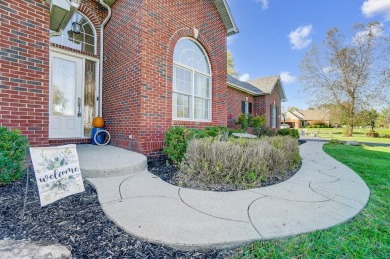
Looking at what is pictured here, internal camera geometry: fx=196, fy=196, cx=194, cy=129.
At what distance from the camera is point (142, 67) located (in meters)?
5.01

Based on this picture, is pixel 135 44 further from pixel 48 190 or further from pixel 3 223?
pixel 3 223

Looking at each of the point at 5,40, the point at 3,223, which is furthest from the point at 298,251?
the point at 5,40

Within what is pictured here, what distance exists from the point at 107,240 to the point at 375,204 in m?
3.68

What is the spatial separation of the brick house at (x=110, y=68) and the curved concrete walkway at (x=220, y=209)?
6.70 feet

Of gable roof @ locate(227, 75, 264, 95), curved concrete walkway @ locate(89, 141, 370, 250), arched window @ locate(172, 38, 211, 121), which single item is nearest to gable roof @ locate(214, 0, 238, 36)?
arched window @ locate(172, 38, 211, 121)

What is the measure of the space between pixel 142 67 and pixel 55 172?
11.2 ft

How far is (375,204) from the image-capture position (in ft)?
9.59

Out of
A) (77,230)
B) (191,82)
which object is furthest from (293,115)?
(77,230)

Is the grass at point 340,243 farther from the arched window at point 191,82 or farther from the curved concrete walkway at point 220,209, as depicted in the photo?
the arched window at point 191,82

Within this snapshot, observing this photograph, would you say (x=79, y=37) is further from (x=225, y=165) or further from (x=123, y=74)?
(x=225, y=165)

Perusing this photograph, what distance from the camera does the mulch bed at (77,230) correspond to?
1.71 m

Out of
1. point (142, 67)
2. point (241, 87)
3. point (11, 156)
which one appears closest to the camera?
point (11, 156)

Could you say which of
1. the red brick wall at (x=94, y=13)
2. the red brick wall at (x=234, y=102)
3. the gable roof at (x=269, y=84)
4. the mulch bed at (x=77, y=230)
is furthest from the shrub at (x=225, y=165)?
the gable roof at (x=269, y=84)

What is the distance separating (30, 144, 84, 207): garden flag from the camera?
7.20 ft
